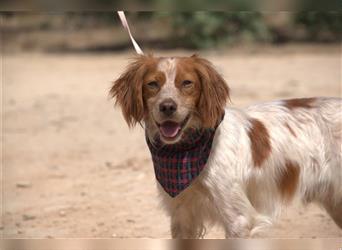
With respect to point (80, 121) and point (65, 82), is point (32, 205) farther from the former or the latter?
point (65, 82)

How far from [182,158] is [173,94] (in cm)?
51

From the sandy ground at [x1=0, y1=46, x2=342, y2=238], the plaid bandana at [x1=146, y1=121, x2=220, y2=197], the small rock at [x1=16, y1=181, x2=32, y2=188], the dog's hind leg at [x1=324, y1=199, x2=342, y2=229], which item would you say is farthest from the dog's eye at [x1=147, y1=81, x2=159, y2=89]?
the small rock at [x1=16, y1=181, x2=32, y2=188]

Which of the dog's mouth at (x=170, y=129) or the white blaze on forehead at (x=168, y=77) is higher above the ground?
the white blaze on forehead at (x=168, y=77)

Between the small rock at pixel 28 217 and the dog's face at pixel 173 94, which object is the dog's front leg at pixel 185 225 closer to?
the dog's face at pixel 173 94

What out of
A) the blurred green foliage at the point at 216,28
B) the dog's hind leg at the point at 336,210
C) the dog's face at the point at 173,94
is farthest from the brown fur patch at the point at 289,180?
the blurred green foliage at the point at 216,28

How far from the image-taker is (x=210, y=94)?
4.26 metres

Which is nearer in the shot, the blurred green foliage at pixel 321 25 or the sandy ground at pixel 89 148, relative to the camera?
the sandy ground at pixel 89 148

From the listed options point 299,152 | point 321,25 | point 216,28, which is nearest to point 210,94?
point 299,152

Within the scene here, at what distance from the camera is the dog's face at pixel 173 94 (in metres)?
4.16

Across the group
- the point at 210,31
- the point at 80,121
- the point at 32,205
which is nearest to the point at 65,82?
the point at 80,121

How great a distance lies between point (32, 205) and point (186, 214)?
2224 millimetres

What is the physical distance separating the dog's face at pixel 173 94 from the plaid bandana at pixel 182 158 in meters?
0.10

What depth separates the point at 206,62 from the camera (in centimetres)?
438

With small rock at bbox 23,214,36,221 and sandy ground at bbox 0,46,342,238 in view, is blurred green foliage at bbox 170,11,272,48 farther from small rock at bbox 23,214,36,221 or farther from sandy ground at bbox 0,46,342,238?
small rock at bbox 23,214,36,221
